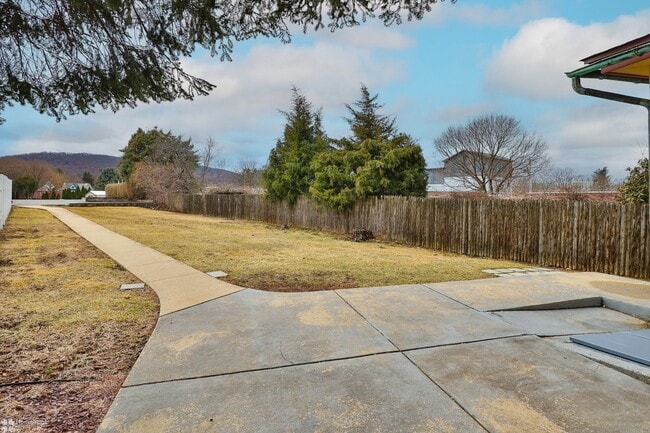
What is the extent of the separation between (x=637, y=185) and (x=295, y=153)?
40.7 ft

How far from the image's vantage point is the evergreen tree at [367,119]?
61.7 feet

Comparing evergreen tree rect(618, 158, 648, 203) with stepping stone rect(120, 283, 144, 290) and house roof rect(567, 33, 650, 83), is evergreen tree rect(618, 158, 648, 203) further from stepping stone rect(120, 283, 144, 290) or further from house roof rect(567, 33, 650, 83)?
stepping stone rect(120, 283, 144, 290)

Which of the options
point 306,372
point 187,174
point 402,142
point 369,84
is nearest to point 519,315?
point 306,372

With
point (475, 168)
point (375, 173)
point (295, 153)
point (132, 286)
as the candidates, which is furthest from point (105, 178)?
point (132, 286)

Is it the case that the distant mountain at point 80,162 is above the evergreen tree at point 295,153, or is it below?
above

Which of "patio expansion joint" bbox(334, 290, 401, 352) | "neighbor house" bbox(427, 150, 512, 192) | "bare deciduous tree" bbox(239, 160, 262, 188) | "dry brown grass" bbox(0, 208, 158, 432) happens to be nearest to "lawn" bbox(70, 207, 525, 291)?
"patio expansion joint" bbox(334, 290, 401, 352)

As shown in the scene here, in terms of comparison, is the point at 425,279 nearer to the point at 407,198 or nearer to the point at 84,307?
the point at 84,307

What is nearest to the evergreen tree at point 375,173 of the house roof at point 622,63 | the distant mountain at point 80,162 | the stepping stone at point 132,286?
the house roof at point 622,63

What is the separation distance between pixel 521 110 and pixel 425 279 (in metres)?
19.3

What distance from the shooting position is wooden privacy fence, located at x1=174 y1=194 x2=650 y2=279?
20.2 feet

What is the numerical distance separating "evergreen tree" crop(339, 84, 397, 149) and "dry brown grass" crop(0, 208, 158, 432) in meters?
14.4

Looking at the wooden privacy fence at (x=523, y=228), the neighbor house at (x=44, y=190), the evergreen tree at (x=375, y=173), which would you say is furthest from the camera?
the neighbor house at (x=44, y=190)

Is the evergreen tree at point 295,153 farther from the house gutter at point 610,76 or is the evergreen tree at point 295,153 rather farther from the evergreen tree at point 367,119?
the house gutter at point 610,76

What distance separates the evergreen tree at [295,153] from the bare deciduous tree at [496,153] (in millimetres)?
9912
